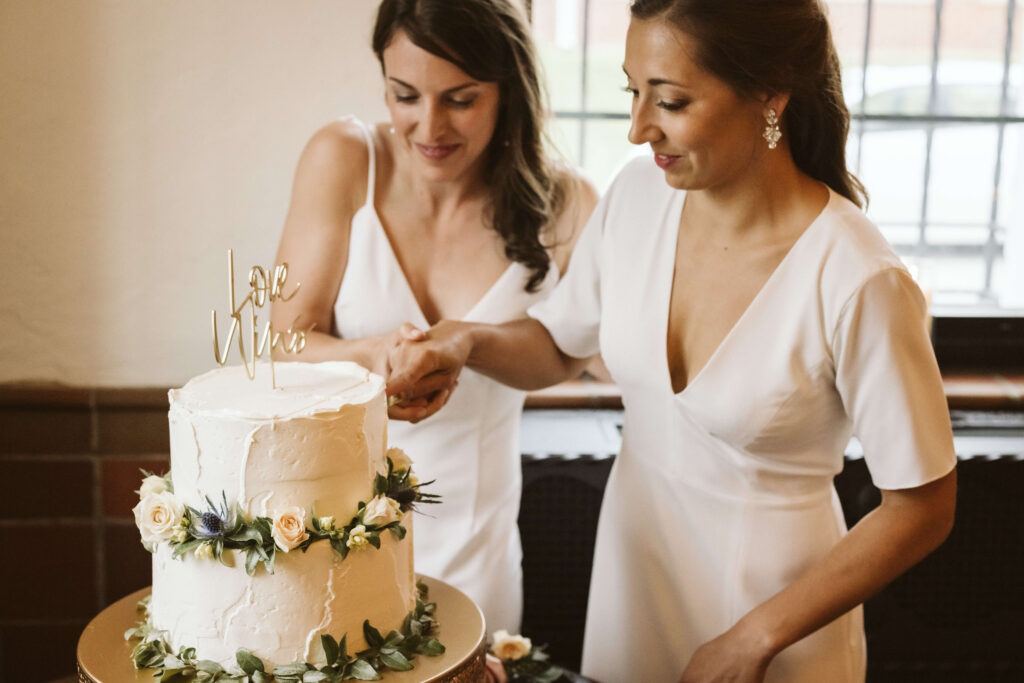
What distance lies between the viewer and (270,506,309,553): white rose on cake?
3.93 ft

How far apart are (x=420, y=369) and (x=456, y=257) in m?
0.50

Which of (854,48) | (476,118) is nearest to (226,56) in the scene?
(476,118)

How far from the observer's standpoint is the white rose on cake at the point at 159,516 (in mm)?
1226

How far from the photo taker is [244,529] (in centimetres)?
122

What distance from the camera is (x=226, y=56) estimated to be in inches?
94.7

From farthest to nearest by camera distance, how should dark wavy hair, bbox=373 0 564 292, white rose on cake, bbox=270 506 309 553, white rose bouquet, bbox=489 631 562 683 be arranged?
dark wavy hair, bbox=373 0 564 292 → white rose bouquet, bbox=489 631 562 683 → white rose on cake, bbox=270 506 309 553

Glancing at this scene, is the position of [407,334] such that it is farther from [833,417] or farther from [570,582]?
[570,582]

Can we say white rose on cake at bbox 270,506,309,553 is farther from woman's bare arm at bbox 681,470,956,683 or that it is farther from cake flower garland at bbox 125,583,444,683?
woman's bare arm at bbox 681,470,956,683

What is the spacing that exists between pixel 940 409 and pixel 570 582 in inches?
52.9

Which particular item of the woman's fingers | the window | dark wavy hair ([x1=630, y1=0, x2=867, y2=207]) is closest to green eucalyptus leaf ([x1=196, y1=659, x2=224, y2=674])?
the woman's fingers

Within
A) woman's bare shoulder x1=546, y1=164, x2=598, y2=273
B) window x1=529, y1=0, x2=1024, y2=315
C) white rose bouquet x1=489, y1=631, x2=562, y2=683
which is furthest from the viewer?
window x1=529, y1=0, x2=1024, y2=315

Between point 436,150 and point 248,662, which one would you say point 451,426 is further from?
point 248,662

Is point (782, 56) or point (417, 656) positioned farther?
point (782, 56)

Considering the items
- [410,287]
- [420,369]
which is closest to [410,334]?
[420,369]
